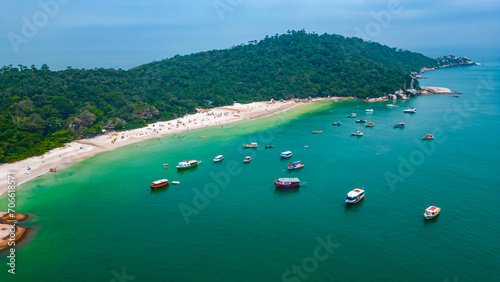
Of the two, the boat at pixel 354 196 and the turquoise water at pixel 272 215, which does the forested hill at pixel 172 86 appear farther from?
the boat at pixel 354 196

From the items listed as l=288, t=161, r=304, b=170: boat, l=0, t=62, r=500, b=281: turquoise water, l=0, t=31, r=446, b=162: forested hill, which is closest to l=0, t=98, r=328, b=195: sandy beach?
l=0, t=31, r=446, b=162: forested hill

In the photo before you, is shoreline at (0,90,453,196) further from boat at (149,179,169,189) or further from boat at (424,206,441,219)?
boat at (424,206,441,219)

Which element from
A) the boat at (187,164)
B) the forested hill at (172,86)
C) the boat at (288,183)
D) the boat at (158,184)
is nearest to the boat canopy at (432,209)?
the boat at (288,183)

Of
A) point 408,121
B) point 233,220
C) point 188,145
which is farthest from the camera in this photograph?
point 408,121

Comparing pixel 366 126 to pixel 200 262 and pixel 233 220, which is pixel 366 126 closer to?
pixel 233 220

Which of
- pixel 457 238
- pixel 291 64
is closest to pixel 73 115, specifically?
pixel 457 238

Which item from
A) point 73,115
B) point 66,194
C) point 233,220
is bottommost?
point 233,220
